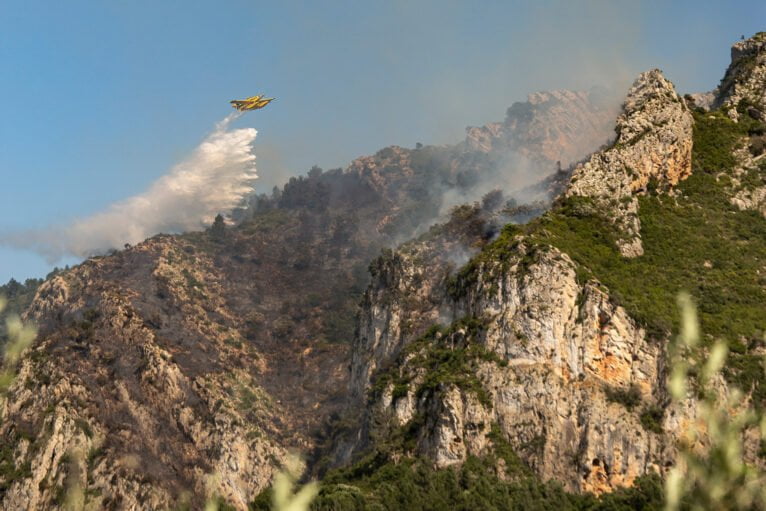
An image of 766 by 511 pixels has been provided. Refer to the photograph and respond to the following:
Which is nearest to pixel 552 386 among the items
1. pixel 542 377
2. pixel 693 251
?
pixel 542 377

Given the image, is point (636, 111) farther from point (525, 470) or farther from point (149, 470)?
point (149, 470)

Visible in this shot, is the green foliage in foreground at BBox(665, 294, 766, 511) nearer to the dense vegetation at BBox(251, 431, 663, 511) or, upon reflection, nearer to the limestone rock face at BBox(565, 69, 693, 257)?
the dense vegetation at BBox(251, 431, 663, 511)

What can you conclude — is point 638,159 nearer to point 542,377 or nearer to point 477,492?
point 542,377

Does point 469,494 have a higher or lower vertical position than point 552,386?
lower

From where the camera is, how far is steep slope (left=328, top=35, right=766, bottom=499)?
110 metres

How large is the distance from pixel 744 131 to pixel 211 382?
291 ft

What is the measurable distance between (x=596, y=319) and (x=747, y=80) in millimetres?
68650

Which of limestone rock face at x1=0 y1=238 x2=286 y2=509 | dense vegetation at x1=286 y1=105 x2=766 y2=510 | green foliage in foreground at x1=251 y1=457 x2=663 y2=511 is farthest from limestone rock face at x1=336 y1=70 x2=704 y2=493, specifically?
limestone rock face at x1=0 y1=238 x2=286 y2=509

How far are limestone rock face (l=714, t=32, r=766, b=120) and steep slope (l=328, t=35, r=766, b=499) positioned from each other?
4.27 m

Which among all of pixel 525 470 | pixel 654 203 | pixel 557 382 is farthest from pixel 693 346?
pixel 654 203

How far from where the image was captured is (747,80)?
6639 inches

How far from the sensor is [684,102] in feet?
520

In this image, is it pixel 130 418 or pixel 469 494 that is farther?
pixel 130 418

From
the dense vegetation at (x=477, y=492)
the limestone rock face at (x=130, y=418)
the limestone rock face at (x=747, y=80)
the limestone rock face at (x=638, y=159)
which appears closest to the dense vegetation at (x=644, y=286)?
the dense vegetation at (x=477, y=492)
